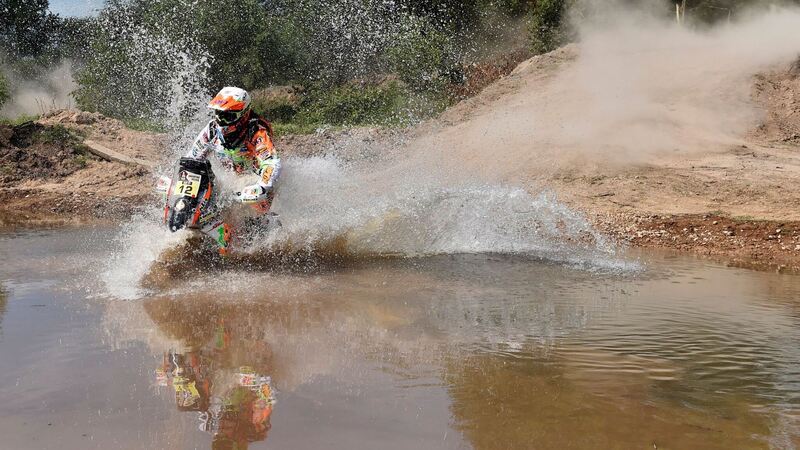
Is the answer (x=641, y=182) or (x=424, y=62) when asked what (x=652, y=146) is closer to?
(x=641, y=182)

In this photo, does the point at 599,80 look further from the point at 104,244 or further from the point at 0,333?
the point at 0,333

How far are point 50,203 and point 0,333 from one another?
895 centimetres

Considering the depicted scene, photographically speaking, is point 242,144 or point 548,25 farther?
point 548,25

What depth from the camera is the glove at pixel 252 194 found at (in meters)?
7.89

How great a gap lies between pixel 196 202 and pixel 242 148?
3.87 ft

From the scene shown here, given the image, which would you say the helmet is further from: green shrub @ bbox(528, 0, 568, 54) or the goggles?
green shrub @ bbox(528, 0, 568, 54)

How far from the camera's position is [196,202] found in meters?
7.60

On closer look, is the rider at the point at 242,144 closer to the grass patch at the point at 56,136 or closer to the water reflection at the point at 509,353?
the water reflection at the point at 509,353

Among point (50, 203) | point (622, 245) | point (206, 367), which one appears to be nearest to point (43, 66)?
point (50, 203)

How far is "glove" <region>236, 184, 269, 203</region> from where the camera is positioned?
25.9 ft

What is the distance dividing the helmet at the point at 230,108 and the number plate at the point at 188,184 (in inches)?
31.6

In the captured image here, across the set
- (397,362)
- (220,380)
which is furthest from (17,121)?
(397,362)

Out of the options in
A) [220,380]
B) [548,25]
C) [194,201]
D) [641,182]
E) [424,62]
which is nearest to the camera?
[220,380]

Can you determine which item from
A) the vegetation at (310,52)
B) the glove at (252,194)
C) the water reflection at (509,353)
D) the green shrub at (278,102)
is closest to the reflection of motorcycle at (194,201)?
the glove at (252,194)
